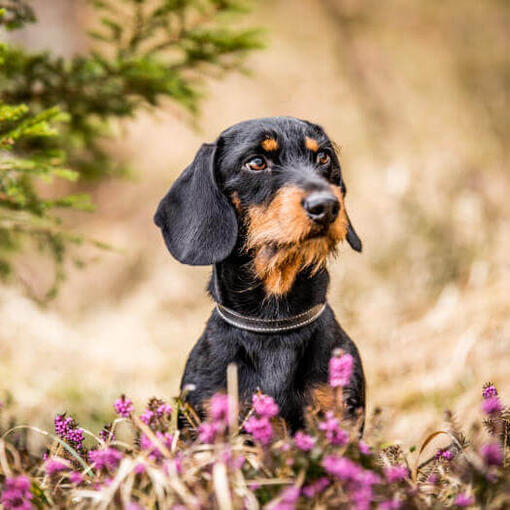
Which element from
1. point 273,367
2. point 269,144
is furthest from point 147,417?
point 269,144

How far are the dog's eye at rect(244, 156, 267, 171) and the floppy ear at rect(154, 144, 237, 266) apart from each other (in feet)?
0.58

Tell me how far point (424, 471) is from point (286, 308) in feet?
2.96

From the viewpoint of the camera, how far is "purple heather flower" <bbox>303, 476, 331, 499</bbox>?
188cm

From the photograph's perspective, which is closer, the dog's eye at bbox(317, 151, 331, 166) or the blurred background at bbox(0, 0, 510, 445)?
the dog's eye at bbox(317, 151, 331, 166)

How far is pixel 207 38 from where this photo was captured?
409 cm

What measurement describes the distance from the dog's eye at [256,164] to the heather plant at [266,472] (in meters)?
1.16

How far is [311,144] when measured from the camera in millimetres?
3062

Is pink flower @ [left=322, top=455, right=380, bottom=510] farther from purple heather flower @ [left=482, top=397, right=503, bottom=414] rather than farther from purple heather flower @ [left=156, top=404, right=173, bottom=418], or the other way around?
purple heather flower @ [left=156, top=404, right=173, bottom=418]

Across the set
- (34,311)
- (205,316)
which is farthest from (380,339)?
(34,311)

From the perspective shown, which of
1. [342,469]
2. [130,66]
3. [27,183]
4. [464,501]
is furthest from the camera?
[27,183]

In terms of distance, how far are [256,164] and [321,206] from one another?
52 cm

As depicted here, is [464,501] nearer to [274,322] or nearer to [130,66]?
[274,322]

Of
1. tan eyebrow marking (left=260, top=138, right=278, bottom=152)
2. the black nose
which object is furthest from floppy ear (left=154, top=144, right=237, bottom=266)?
the black nose

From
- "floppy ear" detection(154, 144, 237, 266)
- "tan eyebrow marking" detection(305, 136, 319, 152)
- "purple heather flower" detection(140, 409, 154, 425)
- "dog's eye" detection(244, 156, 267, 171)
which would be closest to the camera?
"purple heather flower" detection(140, 409, 154, 425)
